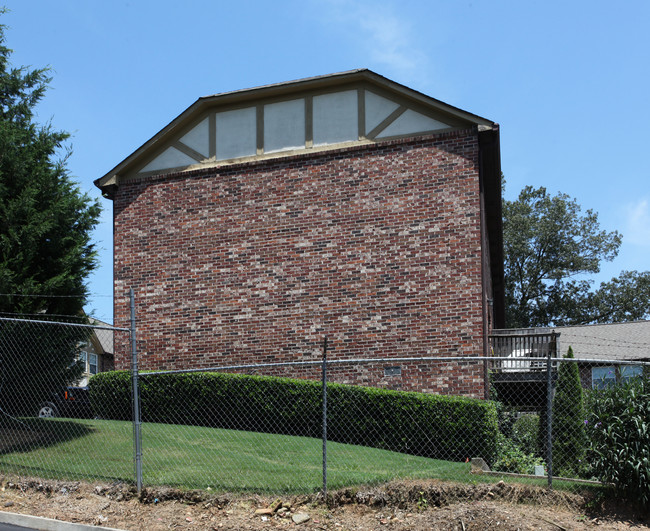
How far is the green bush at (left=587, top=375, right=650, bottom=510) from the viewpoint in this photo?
27.8 ft

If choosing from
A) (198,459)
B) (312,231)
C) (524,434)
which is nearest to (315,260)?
(312,231)

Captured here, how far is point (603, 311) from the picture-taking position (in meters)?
48.1

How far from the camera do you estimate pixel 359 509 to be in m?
8.77

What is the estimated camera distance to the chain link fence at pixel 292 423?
9.55m

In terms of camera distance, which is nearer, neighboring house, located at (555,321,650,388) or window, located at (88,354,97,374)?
neighboring house, located at (555,321,650,388)

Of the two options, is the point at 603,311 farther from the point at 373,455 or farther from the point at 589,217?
the point at 373,455

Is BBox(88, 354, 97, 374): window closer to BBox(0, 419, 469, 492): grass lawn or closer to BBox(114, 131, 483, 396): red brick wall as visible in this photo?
BBox(114, 131, 483, 396): red brick wall

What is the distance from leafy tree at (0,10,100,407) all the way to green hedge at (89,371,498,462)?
2693 mm

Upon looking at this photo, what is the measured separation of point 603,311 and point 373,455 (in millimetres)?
39575

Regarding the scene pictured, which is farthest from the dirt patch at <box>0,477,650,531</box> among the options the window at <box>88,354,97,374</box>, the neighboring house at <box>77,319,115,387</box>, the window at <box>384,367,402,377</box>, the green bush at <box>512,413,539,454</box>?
the window at <box>88,354,97,374</box>

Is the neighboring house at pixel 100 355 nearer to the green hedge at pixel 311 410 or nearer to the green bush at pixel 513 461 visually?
the green hedge at pixel 311 410

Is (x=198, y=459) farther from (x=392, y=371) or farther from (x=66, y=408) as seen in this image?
(x=66, y=408)

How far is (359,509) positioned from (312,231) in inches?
360

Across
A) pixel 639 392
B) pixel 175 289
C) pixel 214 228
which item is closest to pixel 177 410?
pixel 175 289
